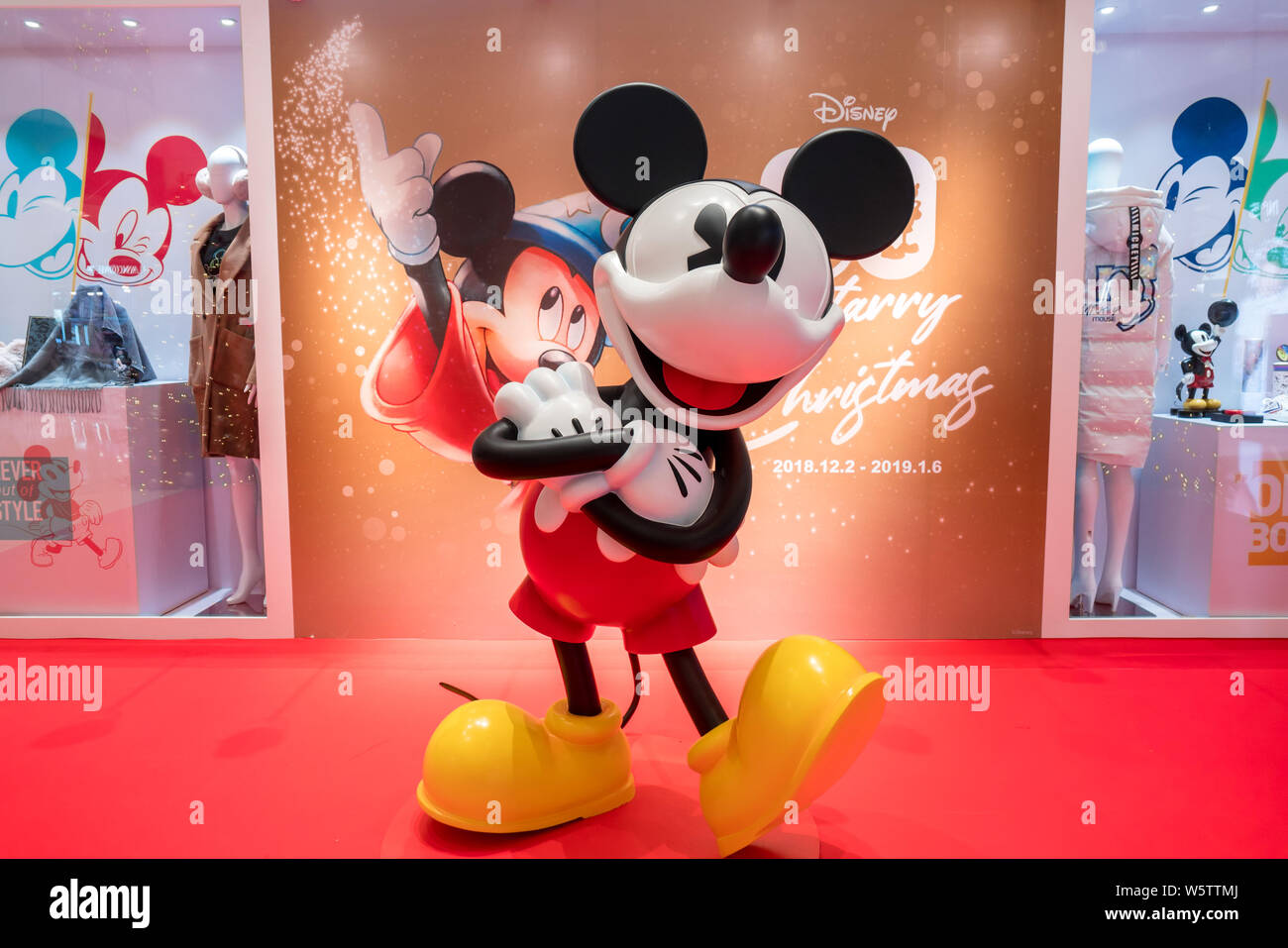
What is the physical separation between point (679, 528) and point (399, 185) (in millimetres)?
2023

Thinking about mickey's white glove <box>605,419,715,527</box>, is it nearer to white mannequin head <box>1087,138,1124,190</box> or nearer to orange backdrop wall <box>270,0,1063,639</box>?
orange backdrop wall <box>270,0,1063,639</box>

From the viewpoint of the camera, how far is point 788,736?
1.42 metres

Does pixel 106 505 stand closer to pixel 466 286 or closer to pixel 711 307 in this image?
pixel 466 286

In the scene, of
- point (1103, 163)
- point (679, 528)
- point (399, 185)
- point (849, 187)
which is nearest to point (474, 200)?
point (399, 185)

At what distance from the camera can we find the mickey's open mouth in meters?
1.53

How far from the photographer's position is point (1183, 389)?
124 inches

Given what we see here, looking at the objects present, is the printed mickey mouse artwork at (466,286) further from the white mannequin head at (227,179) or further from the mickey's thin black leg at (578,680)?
the mickey's thin black leg at (578,680)

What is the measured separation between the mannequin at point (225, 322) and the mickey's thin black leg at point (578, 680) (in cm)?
186

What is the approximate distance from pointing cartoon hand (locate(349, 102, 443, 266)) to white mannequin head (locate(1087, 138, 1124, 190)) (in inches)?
94.0

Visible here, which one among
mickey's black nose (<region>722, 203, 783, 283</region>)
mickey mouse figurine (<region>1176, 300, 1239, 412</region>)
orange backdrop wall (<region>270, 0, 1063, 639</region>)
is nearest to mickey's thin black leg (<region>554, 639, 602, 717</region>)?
mickey's black nose (<region>722, 203, 783, 283</region>)

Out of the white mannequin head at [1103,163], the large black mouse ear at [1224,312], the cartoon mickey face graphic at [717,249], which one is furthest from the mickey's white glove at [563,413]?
the large black mouse ear at [1224,312]

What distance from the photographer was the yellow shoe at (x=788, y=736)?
4.53 feet

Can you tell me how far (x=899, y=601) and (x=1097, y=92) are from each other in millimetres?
2072

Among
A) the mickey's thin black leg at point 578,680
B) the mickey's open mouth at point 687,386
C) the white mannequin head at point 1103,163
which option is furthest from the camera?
the white mannequin head at point 1103,163
